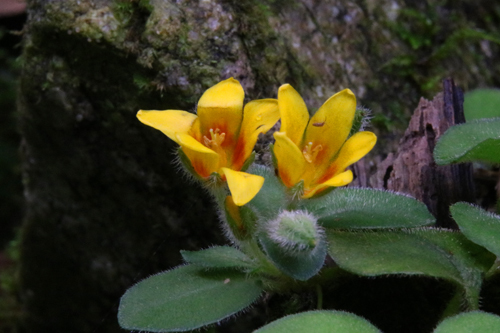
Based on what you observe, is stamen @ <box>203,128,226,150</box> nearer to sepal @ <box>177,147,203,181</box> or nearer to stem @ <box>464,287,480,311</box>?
sepal @ <box>177,147,203,181</box>

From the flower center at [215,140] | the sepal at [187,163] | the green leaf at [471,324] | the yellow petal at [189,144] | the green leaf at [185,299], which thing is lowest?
the green leaf at [185,299]

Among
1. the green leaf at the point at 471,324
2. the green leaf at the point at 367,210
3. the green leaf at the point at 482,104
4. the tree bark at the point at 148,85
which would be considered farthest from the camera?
the green leaf at the point at 482,104

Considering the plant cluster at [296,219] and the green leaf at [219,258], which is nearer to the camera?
the plant cluster at [296,219]

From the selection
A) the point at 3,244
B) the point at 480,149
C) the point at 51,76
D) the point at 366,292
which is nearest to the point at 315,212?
the point at 366,292

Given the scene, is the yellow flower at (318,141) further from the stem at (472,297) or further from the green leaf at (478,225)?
the stem at (472,297)

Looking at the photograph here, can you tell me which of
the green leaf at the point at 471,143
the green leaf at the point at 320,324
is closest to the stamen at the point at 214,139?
the green leaf at the point at 320,324

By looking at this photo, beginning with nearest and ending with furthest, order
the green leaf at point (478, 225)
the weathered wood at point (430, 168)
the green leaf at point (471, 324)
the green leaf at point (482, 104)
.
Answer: the green leaf at point (471, 324), the green leaf at point (478, 225), the weathered wood at point (430, 168), the green leaf at point (482, 104)
